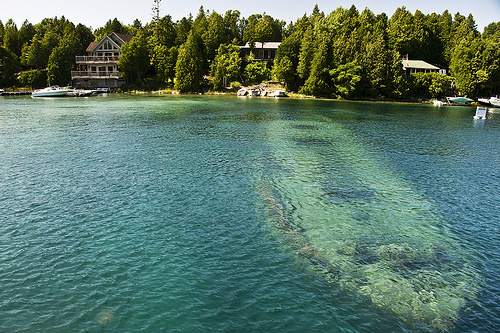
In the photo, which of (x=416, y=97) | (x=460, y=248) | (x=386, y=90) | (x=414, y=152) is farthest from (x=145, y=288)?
(x=416, y=97)

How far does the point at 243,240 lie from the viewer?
47.0 ft

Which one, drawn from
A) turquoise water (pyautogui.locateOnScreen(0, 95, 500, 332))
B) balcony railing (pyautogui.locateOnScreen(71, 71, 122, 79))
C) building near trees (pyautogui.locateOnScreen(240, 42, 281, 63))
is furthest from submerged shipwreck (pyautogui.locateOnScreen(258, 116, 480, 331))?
building near trees (pyautogui.locateOnScreen(240, 42, 281, 63))

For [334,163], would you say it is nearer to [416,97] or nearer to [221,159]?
[221,159]

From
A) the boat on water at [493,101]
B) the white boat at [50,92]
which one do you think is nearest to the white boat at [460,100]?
the boat on water at [493,101]

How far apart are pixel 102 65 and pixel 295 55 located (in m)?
66.1

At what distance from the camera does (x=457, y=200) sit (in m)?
20.0

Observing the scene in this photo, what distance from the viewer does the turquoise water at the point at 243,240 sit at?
9.99 meters

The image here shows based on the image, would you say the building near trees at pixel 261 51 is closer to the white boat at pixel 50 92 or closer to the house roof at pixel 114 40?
the house roof at pixel 114 40

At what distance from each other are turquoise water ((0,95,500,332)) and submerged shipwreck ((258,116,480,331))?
0.25 ft

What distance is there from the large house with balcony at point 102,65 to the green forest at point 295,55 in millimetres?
3867

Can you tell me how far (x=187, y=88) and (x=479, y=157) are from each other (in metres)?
91.9

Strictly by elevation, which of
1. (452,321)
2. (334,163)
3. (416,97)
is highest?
(416,97)

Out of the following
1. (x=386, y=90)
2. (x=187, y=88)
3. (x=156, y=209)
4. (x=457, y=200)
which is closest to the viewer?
(x=156, y=209)

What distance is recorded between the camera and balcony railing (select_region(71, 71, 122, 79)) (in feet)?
354
